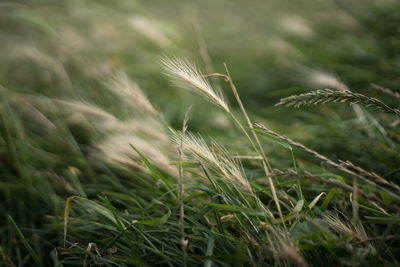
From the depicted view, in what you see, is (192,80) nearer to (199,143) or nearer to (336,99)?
(199,143)

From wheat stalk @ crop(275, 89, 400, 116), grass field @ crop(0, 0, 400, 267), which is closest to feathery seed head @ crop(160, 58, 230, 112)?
grass field @ crop(0, 0, 400, 267)

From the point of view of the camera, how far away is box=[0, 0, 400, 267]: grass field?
0.81 meters

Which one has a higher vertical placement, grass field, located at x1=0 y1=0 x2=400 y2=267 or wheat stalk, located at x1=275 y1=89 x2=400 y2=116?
wheat stalk, located at x1=275 y1=89 x2=400 y2=116

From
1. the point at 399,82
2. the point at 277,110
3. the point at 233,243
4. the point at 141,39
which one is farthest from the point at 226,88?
the point at 233,243

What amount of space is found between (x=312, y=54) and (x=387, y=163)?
1162mm

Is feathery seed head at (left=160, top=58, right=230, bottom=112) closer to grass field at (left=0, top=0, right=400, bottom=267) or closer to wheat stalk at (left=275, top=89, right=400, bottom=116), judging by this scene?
grass field at (left=0, top=0, right=400, bottom=267)

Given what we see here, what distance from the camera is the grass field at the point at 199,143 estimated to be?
0.81 meters

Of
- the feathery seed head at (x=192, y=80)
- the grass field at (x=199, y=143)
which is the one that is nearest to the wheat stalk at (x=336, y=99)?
the grass field at (x=199, y=143)

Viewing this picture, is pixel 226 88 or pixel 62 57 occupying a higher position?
pixel 62 57

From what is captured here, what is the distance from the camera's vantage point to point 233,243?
89cm

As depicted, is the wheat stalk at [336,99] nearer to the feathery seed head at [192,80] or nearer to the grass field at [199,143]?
the grass field at [199,143]

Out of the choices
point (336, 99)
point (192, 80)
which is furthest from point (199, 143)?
point (336, 99)

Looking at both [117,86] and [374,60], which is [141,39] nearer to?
[117,86]

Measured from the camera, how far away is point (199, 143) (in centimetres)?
105
